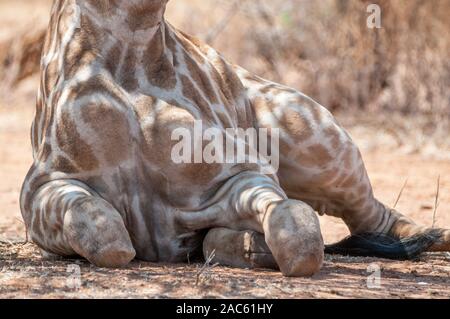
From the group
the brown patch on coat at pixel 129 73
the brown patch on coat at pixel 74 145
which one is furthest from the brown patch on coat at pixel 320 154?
the brown patch on coat at pixel 74 145

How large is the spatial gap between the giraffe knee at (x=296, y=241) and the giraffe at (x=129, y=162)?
0.03 m

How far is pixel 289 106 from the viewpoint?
16.9 feet

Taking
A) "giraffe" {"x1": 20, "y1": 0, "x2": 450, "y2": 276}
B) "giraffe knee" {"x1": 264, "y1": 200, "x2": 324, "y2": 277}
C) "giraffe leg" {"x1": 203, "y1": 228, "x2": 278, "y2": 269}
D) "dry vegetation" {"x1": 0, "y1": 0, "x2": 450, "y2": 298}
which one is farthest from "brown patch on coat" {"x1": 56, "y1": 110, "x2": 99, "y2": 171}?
"dry vegetation" {"x1": 0, "y1": 0, "x2": 450, "y2": 298}

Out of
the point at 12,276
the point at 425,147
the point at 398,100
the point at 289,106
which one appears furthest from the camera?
the point at 398,100

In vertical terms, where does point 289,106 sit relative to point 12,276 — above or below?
above

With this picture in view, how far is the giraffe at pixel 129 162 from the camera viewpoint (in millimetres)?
4250

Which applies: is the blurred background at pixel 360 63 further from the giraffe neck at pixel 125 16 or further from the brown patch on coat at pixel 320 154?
the giraffe neck at pixel 125 16

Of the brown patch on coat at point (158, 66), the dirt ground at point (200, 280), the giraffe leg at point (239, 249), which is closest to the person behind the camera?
the dirt ground at point (200, 280)

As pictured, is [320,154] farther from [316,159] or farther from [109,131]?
[109,131]
